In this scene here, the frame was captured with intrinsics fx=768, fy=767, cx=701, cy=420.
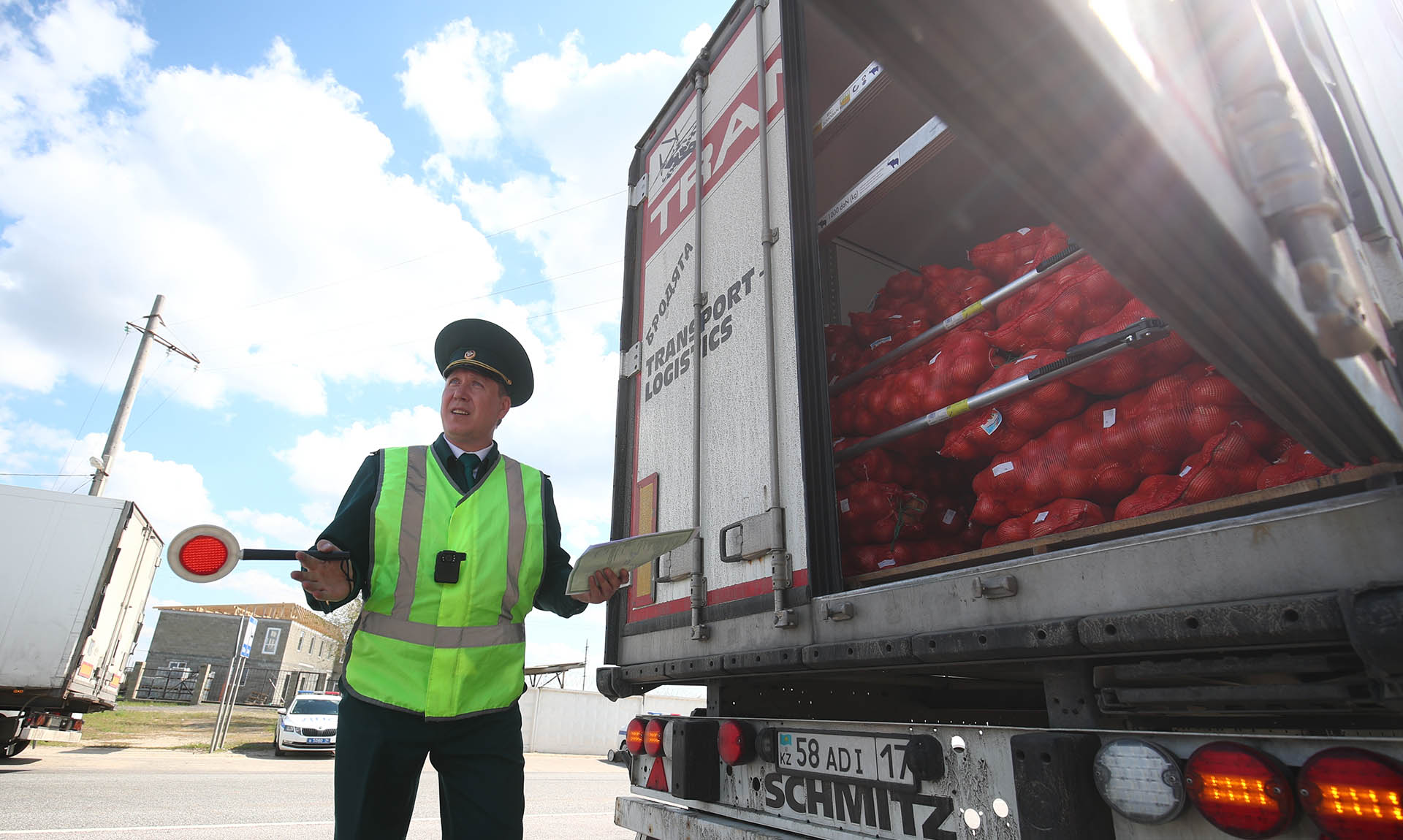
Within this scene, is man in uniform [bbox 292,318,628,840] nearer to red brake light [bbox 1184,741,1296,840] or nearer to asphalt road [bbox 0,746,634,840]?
red brake light [bbox 1184,741,1296,840]

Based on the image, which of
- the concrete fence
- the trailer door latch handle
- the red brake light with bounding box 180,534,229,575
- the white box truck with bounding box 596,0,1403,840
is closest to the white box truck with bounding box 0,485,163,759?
the white box truck with bounding box 596,0,1403,840

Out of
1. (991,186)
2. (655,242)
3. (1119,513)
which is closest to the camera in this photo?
(1119,513)

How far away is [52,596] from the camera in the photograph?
351 inches

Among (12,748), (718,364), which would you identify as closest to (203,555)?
(718,364)

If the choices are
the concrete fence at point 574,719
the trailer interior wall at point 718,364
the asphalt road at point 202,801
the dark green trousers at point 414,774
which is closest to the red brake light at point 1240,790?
the trailer interior wall at point 718,364

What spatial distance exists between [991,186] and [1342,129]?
262 cm

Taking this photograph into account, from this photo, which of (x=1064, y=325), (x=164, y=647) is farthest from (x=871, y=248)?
(x=164, y=647)

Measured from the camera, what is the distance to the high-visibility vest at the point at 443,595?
189 cm

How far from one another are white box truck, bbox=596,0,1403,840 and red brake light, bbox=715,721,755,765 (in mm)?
11

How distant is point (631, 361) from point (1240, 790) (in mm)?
2790

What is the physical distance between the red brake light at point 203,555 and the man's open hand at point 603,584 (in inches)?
32.3

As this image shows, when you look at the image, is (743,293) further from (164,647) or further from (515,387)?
(164,647)

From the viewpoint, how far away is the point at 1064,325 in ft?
9.10

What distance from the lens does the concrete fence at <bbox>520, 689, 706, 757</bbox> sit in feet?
73.6
